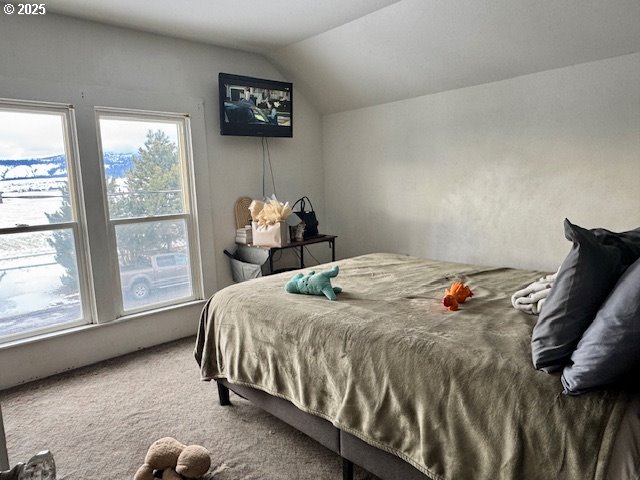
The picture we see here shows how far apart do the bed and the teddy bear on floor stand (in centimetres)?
39

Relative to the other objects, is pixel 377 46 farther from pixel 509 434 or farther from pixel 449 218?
pixel 509 434

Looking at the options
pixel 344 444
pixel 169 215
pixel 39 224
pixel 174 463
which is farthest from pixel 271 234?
pixel 344 444

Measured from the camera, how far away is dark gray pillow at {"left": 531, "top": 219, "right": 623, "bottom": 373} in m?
1.20

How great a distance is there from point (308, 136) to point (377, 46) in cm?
135

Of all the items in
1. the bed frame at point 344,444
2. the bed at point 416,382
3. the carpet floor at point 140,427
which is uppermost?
the bed at point 416,382

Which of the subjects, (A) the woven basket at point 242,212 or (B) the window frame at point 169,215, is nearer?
(B) the window frame at point 169,215

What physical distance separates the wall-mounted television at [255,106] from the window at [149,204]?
405mm

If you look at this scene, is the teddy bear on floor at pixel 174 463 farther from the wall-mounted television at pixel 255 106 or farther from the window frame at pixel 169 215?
the wall-mounted television at pixel 255 106

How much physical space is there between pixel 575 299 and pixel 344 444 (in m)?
1.03

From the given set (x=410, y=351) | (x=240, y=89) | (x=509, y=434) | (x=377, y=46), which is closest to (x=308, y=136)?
(x=240, y=89)

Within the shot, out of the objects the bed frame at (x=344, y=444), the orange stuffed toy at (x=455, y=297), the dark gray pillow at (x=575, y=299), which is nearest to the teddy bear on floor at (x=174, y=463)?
the bed frame at (x=344, y=444)

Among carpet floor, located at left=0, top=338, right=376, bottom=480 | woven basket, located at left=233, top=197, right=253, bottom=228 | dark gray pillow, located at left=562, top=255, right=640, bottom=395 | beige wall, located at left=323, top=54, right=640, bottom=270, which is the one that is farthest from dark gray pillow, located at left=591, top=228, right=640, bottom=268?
woven basket, located at left=233, top=197, right=253, bottom=228

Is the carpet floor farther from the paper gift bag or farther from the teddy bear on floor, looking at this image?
the paper gift bag

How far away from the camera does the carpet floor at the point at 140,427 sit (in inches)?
75.3
